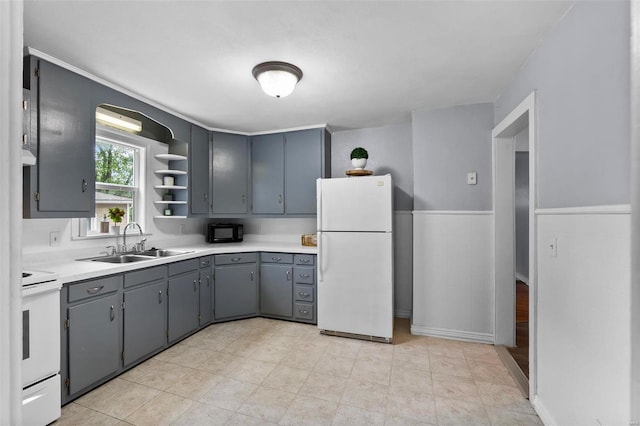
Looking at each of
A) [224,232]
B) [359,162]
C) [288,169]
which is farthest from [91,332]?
[359,162]

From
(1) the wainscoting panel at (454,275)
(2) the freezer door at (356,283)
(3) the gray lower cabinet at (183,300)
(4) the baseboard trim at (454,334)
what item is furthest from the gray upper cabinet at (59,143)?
(4) the baseboard trim at (454,334)

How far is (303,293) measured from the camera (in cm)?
343

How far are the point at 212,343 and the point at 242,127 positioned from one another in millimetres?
2459

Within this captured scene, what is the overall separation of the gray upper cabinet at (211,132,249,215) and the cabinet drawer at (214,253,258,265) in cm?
61

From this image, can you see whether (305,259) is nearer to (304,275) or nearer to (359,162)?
(304,275)

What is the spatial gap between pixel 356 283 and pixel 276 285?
102 centimetres

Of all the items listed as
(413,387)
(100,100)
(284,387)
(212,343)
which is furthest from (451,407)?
(100,100)

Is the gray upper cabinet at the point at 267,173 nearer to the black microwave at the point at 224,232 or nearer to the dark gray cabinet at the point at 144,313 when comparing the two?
the black microwave at the point at 224,232

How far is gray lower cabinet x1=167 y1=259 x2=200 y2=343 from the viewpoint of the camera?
9.27 ft

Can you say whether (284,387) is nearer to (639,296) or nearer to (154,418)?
(154,418)

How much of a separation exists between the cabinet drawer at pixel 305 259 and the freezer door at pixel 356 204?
43cm

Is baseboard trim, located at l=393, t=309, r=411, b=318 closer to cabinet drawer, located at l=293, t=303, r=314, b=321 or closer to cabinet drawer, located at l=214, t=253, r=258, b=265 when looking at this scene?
cabinet drawer, located at l=293, t=303, r=314, b=321

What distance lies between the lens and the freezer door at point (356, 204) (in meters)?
2.93

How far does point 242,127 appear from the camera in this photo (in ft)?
12.3
